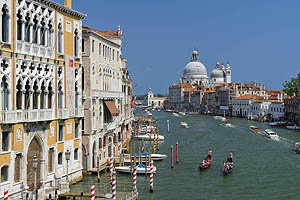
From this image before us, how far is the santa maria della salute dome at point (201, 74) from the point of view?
5369 inches

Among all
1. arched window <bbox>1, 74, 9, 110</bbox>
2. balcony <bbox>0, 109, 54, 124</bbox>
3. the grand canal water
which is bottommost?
the grand canal water

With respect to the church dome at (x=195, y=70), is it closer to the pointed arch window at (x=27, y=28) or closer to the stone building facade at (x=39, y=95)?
the stone building facade at (x=39, y=95)

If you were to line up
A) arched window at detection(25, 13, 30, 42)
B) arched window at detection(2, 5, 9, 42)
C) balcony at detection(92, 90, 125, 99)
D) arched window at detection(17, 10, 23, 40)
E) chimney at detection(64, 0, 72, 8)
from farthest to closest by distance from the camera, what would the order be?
balcony at detection(92, 90, 125, 99) → chimney at detection(64, 0, 72, 8) → arched window at detection(25, 13, 30, 42) → arched window at detection(17, 10, 23, 40) → arched window at detection(2, 5, 9, 42)

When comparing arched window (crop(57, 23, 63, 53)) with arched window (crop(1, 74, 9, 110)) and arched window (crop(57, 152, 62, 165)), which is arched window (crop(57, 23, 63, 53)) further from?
arched window (crop(57, 152, 62, 165))

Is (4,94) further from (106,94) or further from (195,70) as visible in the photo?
(195,70)

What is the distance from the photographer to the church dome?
465 feet

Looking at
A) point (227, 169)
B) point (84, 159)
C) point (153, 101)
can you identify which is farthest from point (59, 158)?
point (153, 101)

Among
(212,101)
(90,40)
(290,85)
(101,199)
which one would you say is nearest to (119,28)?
(90,40)

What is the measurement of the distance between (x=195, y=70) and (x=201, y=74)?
2359mm

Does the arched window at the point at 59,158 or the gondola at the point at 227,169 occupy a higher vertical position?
the arched window at the point at 59,158

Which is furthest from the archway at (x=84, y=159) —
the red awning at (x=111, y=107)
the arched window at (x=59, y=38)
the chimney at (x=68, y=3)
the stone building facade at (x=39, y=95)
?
the chimney at (x=68, y=3)

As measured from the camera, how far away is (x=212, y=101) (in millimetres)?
102125

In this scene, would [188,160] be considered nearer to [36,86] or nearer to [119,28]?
[119,28]

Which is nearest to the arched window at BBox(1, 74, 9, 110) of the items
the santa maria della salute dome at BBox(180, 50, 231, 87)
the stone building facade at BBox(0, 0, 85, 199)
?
the stone building facade at BBox(0, 0, 85, 199)
